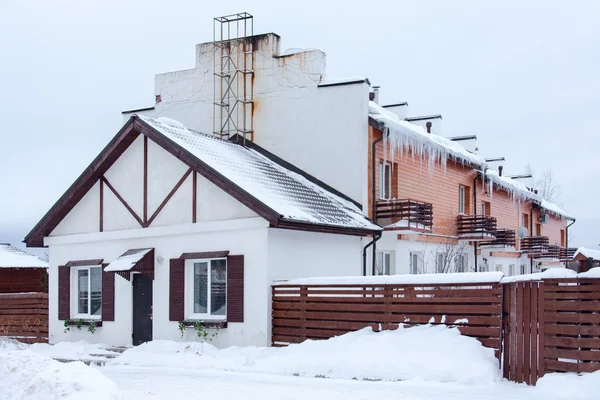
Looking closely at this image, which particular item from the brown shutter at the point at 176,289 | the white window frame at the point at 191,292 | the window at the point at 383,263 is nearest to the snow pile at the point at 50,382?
the white window frame at the point at 191,292

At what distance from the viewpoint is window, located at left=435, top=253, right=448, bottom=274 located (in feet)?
85.5

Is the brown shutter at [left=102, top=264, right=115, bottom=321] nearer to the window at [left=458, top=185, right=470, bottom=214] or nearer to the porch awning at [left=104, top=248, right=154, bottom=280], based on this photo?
the porch awning at [left=104, top=248, right=154, bottom=280]

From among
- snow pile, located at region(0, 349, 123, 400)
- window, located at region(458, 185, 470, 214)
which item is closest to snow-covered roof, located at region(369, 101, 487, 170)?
window, located at region(458, 185, 470, 214)

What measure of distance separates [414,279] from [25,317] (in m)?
12.9

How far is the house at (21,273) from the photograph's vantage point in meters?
37.3

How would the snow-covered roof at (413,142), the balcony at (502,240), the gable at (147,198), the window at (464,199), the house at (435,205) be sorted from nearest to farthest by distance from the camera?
the gable at (147,198) → the snow-covered roof at (413,142) → the house at (435,205) → the window at (464,199) → the balcony at (502,240)

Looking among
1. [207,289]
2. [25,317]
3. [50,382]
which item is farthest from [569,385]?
[25,317]

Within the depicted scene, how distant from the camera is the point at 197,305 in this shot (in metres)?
18.1

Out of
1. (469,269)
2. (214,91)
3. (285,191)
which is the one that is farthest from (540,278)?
(469,269)

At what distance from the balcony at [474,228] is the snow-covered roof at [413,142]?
2282 millimetres

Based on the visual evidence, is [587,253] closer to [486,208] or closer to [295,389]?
[295,389]

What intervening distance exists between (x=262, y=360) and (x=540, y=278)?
5.85 metres

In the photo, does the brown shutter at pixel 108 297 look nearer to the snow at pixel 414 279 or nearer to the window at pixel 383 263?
the snow at pixel 414 279

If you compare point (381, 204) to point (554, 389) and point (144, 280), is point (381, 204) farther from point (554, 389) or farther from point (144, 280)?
point (554, 389)
